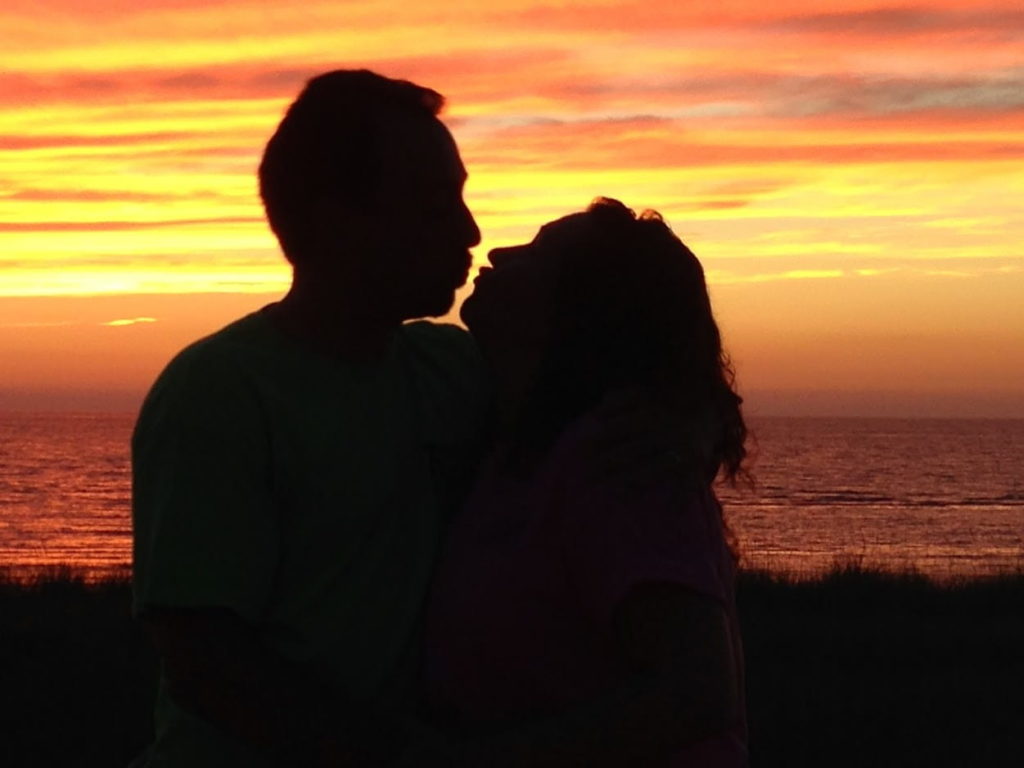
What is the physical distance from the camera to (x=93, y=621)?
11516mm

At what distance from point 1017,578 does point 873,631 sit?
5.64 metres

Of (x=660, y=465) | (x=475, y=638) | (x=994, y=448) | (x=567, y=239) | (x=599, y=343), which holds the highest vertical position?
(x=567, y=239)

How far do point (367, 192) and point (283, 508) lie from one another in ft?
2.20

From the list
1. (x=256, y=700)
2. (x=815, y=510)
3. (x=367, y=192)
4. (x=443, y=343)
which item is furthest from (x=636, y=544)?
(x=815, y=510)

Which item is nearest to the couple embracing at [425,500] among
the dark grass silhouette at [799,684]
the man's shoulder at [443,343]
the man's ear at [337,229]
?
the man's ear at [337,229]

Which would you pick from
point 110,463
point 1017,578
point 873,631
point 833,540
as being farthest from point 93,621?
point 110,463

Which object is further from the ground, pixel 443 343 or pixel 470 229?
→ pixel 470 229

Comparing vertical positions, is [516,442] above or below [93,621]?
above

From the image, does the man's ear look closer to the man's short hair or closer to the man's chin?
the man's short hair

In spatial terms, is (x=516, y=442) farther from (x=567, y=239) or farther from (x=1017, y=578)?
(x=1017, y=578)

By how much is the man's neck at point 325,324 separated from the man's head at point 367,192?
1.1 inches

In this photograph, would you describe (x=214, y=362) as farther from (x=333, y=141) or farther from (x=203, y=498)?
(x=333, y=141)

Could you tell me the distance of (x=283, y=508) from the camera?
9.54 feet

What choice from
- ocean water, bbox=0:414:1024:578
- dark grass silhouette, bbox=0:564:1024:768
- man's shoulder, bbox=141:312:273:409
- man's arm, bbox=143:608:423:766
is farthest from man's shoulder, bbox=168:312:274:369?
ocean water, bbox=0:414:1024:578
